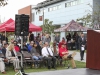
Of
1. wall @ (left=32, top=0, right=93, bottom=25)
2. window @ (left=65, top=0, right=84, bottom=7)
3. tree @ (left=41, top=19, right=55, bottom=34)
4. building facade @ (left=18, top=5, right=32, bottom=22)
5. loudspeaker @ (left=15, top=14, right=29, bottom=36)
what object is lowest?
loudspeaker @ (left=15, top=14, right=29, bottom=36)

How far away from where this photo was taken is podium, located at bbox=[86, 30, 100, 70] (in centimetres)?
884

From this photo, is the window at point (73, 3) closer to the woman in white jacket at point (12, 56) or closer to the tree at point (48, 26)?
the tree at point (48, 26)

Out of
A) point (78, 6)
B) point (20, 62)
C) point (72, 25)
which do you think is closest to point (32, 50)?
point (20, 62)

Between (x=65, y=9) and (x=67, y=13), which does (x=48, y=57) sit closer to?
(x=67, y=13)

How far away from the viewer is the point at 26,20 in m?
12.2

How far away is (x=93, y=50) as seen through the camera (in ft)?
29.5

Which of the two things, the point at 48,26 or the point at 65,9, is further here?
the point at 48,26

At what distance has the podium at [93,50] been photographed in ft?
29.0

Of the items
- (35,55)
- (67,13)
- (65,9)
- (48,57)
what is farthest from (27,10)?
(48,57)

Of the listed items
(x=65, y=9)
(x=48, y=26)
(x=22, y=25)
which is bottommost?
(x=22, y=25)

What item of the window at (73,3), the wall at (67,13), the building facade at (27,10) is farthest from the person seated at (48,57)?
the building facade at (27,10)

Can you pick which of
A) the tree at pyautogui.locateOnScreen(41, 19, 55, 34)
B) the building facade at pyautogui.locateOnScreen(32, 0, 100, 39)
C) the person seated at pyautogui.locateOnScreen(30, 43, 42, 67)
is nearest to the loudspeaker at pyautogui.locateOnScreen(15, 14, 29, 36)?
the person seated at pyautogui.locateOnScreen(30, 43, 42, 67)

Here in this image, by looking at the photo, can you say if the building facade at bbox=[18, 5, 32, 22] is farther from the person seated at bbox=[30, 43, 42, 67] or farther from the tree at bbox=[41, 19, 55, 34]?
the person seated at bbox=[30, 43, 42, 67]

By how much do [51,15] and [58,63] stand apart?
45467 millimetres
